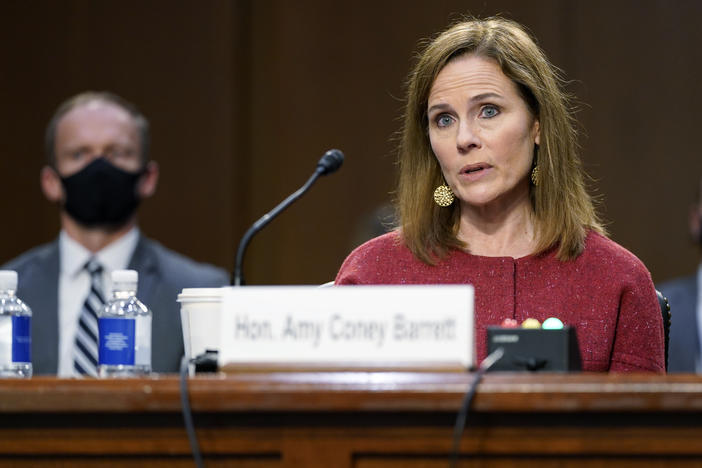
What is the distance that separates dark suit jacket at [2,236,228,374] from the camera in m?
3.27

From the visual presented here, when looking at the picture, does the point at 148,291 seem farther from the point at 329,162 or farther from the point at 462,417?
the point at 462,417

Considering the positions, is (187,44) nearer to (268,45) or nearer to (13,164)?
(268,45)

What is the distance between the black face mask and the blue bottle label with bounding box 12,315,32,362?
1770 millimetres

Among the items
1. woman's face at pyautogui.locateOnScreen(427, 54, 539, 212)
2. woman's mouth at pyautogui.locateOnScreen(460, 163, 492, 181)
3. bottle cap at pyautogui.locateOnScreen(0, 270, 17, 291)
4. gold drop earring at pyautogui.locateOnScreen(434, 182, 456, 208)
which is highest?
woman's face at pyautogui.locateOnScreen(427, 54, 539, 212)

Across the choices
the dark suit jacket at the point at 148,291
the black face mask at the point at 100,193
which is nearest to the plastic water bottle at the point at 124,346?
the dark suit jacket at the point at 148,291

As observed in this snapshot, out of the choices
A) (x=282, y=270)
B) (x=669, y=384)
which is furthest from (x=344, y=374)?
(x=282, y=270)

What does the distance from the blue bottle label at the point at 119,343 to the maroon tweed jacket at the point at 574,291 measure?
1.78 feet

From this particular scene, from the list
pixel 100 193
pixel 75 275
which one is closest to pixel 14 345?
pixel 75 275

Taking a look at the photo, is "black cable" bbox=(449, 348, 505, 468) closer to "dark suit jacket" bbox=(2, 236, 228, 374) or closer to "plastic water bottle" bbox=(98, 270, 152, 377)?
"plastic water bottle" bbox=(98, 270, 152, 377)

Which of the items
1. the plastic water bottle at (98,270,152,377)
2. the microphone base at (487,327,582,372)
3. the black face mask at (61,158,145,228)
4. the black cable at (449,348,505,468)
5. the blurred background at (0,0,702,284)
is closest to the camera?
the black cable at (449,348,505,468)

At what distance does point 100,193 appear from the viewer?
11.9ft

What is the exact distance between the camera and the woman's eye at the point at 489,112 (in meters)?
2.19

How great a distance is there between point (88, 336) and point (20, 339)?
1545mm

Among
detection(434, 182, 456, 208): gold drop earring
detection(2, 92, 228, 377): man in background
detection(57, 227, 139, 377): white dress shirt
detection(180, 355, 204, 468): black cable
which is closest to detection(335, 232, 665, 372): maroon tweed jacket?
detection(434, 182, 456, 208): gold drop earring
